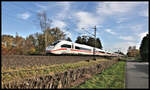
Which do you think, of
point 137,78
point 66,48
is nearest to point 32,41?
point 66,48

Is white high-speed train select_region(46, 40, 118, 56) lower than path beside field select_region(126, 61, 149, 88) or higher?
higher

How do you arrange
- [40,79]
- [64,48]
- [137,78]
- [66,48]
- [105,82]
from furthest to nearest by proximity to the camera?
1. [66,48]
2. [64,48]
3. [137,78]
4. [105,82]
5. [40,79]

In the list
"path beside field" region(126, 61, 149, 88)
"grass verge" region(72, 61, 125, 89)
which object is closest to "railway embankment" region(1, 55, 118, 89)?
Result: "grass verge" region(72, 61, 125, 89)

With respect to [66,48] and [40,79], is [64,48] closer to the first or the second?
[66,48]

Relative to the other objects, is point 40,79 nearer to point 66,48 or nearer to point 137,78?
point 137,78

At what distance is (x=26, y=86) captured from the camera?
22.0 ft

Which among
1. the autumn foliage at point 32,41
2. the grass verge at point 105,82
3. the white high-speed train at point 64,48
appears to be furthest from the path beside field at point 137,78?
the autumn foliage at point 32,41

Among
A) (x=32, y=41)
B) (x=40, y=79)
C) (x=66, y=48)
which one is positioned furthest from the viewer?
(x=32, y=41)

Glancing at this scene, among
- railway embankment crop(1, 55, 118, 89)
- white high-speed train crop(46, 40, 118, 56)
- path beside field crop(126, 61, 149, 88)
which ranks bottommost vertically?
path beside field crop(126, 61, 149, 88)

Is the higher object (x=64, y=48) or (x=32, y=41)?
(x=32, y=41)

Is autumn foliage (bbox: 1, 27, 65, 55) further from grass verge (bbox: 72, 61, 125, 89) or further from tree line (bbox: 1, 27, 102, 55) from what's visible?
grass verge (bbox: 72, 61, 125, 89)

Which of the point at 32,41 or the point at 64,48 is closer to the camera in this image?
the point at 64,48

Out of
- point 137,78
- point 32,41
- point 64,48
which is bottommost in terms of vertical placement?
point 137,78

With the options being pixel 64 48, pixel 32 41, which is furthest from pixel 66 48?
pixel 32 41
